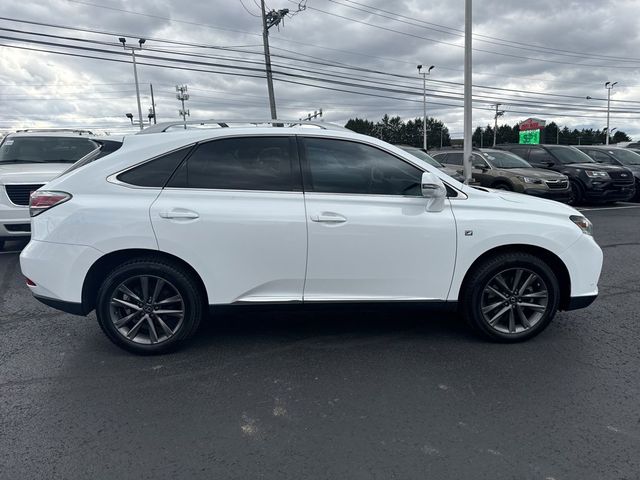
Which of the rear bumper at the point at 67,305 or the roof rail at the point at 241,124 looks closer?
the rear bumper at the point at 67,305

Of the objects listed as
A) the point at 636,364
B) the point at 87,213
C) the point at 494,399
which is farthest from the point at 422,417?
the point at 87,213

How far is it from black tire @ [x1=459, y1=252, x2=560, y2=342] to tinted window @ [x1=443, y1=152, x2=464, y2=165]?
1141 centimetres

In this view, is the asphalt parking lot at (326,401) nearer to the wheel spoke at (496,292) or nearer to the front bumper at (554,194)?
the wheel spoke at (496,292)

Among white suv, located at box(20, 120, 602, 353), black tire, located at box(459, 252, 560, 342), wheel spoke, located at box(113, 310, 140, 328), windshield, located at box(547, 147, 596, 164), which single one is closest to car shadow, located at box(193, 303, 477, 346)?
white suv, located at box(20, 120, 602, 353)

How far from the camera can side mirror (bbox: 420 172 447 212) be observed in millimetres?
3553

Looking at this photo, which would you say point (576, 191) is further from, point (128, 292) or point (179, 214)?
point (128, 292)

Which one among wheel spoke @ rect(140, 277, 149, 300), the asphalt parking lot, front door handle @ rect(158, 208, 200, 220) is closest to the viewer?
the asphalt parking lot

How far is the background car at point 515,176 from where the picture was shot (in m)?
12.0

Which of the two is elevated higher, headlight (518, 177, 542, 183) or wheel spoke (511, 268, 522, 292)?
headlight (518, 177, 542, 183)

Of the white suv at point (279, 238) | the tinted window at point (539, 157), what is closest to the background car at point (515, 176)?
the tinted window at point (539, 157)

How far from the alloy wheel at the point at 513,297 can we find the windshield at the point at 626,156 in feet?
50.2

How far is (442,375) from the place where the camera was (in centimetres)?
344

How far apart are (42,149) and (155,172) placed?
6156mm

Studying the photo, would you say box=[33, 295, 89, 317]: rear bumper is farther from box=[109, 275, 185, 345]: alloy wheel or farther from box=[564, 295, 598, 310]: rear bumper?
box=[564, 295, 598, 310]: rear bumper
